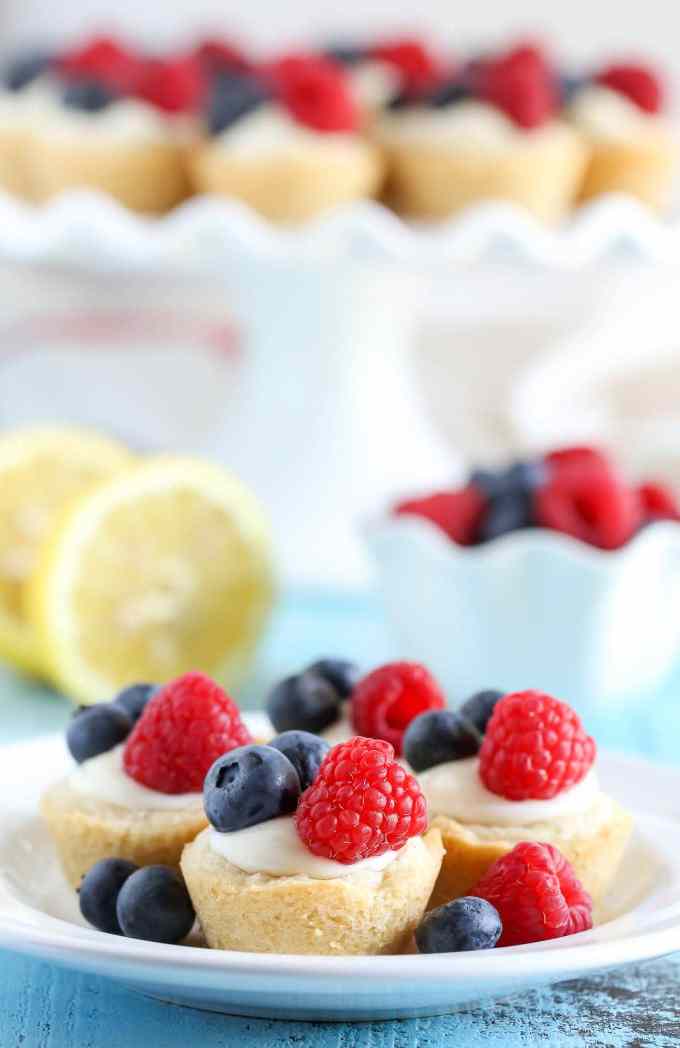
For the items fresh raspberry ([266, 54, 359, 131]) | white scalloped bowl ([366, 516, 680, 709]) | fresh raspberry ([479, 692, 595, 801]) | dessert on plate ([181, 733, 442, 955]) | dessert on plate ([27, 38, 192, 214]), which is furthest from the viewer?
dessert on plate ([27, 38, 192, 214])

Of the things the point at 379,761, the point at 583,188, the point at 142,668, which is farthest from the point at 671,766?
the point at 583,188

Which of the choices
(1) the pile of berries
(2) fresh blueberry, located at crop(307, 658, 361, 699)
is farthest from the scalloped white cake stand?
(2) fresh blueberry, located at crop(307, 658, 361, 699)

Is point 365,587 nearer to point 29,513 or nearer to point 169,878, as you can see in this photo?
point 29,513

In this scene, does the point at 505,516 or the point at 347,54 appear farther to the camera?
the point at 347,54

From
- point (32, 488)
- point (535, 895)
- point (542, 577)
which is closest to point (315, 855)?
point (535, 895)

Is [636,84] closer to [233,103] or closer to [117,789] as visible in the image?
[233,103]

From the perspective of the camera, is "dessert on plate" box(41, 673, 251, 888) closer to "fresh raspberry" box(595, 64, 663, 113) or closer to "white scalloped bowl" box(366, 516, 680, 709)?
"white scalloped bowl" box(366, 516, 680, 709)
